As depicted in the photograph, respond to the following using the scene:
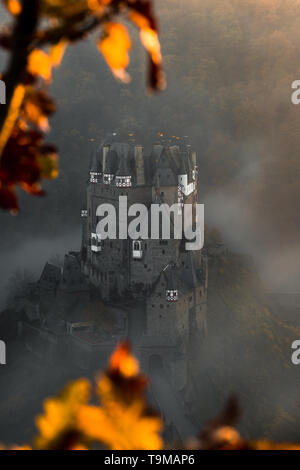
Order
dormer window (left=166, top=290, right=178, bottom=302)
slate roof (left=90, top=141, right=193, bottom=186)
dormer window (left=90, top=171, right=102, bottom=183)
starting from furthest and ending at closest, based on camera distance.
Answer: dormer window (left=90, top=171, right=102, bottom=183) → slate roof (left=90, top=141, right=193, bottom=186) → dormer window (left=166, top=290, right=178, bottom=302)

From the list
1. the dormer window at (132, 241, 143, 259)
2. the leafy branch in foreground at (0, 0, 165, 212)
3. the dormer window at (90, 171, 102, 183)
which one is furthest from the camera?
the dormer window at (90, 171, 102, 183)

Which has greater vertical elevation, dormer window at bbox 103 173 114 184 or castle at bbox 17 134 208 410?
dormer window at bbox 103 173 114 184

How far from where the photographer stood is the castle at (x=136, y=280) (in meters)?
38.4

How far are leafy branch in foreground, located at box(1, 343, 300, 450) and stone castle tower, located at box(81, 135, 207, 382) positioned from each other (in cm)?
3583

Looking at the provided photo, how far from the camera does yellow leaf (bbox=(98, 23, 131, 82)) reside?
220 cm

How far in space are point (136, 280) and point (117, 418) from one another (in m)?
38.5

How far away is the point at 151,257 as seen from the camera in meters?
40.3

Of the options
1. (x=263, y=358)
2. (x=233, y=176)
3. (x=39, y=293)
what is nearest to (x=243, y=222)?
(x=233, y=176)

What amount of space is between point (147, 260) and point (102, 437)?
3821 centimetres

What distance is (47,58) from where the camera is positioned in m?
2.45

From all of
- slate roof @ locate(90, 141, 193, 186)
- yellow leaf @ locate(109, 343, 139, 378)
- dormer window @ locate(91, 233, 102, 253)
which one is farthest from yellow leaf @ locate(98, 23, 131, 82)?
dormer window @ locate(91, 233, 102, 253)

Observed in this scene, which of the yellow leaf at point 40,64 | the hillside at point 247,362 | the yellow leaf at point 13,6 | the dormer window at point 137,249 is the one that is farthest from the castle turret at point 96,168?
the yellow leaf at point 13,6

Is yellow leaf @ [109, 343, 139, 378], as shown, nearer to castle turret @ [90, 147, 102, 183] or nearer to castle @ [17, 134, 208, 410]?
castle @ [17, 134, 208, 410]
